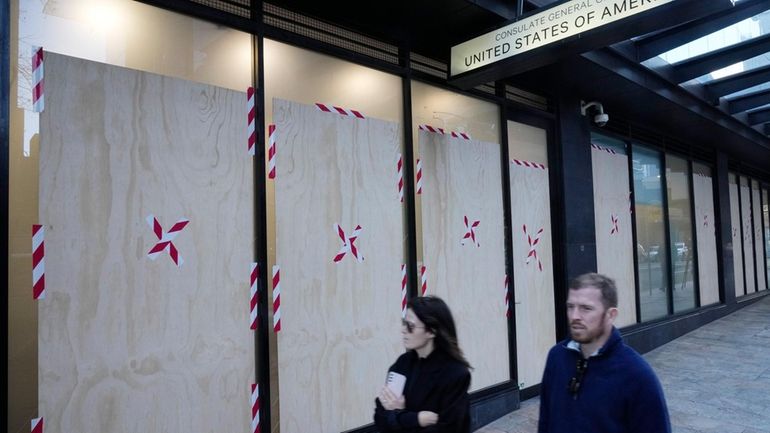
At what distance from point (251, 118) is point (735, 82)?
7747 millimetres

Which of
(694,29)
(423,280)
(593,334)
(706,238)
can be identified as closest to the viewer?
(593,334)

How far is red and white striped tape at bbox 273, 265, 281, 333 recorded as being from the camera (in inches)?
164

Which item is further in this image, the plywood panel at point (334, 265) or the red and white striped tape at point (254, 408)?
the plywood panel at point (334, 265)

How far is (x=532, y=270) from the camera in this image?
6.69m

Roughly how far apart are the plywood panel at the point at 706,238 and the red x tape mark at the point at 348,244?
9308mm

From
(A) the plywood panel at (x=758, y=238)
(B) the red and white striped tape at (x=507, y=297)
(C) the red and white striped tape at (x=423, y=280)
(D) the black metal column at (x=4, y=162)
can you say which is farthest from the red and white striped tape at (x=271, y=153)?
(A) the plywood panel at (x=758, y=238)

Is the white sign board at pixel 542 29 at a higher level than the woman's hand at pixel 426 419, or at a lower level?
higher

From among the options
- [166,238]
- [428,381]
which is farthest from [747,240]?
[166,238]

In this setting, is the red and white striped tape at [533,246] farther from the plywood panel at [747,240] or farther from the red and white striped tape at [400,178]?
the plywood panel at [747,240]

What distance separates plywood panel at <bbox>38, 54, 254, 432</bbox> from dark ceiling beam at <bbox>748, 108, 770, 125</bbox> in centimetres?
1052

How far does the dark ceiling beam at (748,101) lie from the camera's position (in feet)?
29.0

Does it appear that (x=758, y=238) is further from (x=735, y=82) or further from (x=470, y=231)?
(x=470, y=231)

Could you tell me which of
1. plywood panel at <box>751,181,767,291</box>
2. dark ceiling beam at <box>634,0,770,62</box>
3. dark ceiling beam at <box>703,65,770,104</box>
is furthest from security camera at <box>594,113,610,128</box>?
plywood panel at <box>751,181,767,291</box>

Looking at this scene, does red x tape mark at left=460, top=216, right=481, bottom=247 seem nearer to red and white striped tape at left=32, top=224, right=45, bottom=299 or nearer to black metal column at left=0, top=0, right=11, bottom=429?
red and white striped tape at left=32, top=224, right=45, bottom=299
